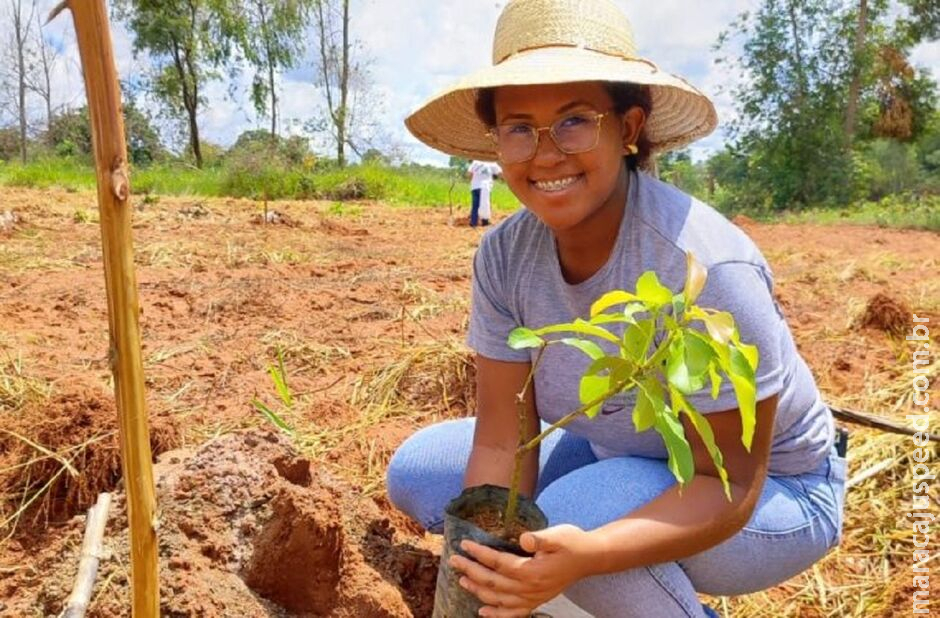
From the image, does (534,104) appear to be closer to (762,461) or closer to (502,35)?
(502,35)

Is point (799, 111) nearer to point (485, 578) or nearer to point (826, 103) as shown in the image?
point (826, 103)

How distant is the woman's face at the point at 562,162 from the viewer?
1190 mm

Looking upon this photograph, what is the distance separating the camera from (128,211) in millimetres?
811

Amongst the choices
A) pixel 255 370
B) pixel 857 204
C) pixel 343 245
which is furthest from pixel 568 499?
pixel 857 204

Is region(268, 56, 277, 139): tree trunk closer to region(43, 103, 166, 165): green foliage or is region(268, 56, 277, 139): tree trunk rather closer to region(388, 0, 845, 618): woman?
region(43, 103, 166, 165): green foliage

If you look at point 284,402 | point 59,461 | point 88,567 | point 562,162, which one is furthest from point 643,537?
point 284,402

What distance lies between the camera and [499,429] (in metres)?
1.47

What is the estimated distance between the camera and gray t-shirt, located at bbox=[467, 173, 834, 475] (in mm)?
1134

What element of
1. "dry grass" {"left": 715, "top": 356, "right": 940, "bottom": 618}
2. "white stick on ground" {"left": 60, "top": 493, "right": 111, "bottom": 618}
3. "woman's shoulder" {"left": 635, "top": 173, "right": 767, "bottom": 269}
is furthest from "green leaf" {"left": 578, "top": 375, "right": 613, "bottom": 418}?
"dry grass" {"left": 715, "top": 356, "right": 940, "bottom": 618}

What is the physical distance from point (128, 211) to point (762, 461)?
34.7 inches

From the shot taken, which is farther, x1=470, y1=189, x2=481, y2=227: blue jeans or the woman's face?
x1=470, y1=189, x2=481, y2=227: blue jeans

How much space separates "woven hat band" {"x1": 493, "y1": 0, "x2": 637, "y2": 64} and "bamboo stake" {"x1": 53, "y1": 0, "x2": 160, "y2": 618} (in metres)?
0.68

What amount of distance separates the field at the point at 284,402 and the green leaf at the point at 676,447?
2.82 feet

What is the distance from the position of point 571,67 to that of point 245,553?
1.01 meters
